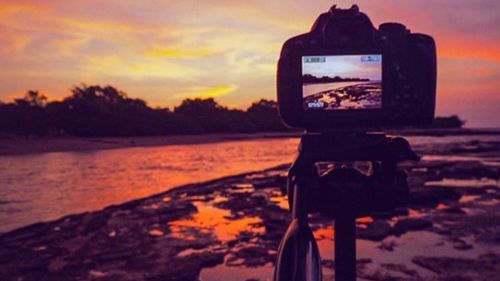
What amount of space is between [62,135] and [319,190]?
43522 mm

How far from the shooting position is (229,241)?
23.5 ft

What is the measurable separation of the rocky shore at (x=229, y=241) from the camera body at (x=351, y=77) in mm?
3589

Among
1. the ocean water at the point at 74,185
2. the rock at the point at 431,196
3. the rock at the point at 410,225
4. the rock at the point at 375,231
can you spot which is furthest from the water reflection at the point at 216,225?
the rock at the point at 431,196

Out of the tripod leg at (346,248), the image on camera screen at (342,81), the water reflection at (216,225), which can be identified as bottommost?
the water reflection at (216,225)

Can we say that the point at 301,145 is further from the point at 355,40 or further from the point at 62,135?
the point at 62,135

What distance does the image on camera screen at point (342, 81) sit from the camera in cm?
162

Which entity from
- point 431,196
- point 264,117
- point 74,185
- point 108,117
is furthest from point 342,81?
point 264,117

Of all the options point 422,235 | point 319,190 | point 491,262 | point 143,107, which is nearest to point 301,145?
point 319,190

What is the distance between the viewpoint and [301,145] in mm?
1633

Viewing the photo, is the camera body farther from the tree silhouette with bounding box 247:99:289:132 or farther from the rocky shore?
the tree silhouette with bounding box 247:99:289:132

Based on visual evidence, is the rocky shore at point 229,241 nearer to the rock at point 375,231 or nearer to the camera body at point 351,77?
the rock at point 375,231

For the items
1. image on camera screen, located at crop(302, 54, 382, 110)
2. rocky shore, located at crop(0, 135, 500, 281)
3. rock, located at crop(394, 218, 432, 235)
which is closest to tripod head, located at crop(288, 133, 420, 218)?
image on camera screen, located at crop(302, 54, 382, 110)

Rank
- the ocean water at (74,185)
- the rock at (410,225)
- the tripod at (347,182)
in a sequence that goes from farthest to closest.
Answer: the ocean water at (74,185), the rock at (410,225), the tripod at (347,182)

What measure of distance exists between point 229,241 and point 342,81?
19.1 ft
